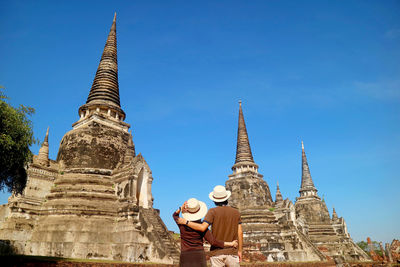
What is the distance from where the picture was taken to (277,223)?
27828 millimetres

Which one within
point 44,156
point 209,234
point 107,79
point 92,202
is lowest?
point 209,234

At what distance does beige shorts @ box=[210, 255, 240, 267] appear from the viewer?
5.11 metres

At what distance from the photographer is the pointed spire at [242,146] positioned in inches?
1262

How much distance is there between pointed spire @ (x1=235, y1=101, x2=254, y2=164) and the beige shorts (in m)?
26.9

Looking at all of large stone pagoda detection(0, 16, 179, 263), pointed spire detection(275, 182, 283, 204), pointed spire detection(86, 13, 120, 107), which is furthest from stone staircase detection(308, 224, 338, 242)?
pointed spire detection(86, 13, 120, 107)

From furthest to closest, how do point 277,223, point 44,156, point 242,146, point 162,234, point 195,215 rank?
point 242,146, point 277,223, point 44,156, point 162,234, point 195,215

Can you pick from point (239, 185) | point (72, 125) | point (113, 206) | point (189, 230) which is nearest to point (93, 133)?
point (72, 125)

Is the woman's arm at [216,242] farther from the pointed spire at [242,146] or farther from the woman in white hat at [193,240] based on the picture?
the pointed spire at [242,146]

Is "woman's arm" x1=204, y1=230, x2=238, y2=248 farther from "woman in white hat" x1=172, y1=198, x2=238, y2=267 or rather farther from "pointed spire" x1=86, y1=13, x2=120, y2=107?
"pointed spire" x1=86, y1=13, x2=120, y2=107

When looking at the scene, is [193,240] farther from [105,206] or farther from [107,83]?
[107,83]

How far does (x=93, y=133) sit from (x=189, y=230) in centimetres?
1745

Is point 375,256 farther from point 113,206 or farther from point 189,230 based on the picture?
point 189,230

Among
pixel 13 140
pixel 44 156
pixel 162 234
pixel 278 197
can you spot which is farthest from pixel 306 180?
pixel 13 140

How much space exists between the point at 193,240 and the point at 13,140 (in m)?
11.4
